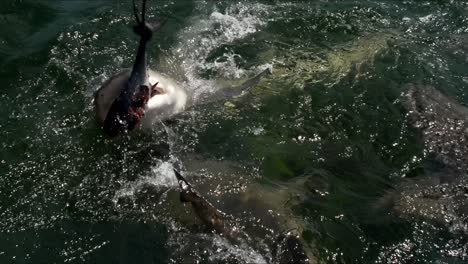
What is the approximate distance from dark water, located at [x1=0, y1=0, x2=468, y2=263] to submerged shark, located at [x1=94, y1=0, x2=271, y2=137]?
0.55 feet

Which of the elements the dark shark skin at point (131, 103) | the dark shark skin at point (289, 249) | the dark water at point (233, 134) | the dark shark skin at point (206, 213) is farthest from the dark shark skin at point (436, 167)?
the dark shark skin at point (131, 103)

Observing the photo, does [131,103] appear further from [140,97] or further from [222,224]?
[222,224]

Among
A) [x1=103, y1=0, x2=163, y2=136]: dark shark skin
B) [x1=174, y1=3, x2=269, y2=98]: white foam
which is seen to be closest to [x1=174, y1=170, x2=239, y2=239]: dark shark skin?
[x1=103, y1=0, x2=163, y2=136]: dark shark skin

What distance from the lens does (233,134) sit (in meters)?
6.36

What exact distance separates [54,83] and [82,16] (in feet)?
6.01

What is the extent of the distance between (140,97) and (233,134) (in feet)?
3.97

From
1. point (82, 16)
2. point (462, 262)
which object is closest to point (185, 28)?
point (82, 16)

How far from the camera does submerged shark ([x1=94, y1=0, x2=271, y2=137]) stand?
19.7 ft

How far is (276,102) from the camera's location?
6.80m

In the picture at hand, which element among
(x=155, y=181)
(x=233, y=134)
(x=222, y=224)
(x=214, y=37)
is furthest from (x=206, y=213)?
(x=214, y=37)

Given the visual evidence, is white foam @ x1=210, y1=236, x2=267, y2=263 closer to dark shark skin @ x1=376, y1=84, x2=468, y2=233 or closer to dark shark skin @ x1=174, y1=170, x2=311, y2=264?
dark shark skin @ x1=174, y1=170, x2=311, y2=264

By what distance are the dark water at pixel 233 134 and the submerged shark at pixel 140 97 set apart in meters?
0.17

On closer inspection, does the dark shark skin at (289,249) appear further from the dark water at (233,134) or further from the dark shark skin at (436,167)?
the dark shark skin at (436,167)

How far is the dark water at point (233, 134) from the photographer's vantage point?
5.07m
